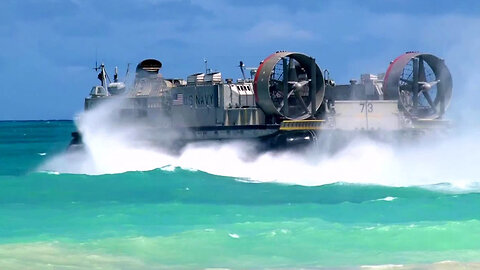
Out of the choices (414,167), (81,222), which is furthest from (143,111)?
(81,222)

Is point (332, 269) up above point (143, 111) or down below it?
below

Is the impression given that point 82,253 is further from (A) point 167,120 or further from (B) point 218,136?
(A) point 167,120

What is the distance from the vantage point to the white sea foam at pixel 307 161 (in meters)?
26.2

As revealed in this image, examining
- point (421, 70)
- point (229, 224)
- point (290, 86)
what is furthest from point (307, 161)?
point (229, 224)

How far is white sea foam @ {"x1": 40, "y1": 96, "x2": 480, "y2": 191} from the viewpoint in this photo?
1033 inches

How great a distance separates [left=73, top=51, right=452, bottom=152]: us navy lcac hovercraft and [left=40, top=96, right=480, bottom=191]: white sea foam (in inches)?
18.5

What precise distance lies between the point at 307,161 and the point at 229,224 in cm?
881

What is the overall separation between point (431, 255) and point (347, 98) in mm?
14955

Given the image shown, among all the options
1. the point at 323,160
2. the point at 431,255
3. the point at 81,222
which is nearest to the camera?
the point at 431,255

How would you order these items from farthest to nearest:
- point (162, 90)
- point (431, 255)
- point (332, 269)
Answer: point (162, 90)
point (431, 255)
point (332, 269)

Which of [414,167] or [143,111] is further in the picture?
[143,111]

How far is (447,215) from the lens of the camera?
61.8 feet

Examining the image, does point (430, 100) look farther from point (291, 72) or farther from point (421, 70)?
point (291, 72)

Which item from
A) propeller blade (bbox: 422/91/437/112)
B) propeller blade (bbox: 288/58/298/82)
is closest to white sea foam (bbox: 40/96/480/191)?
propeller blade (bbox: 422/91/437/112)
